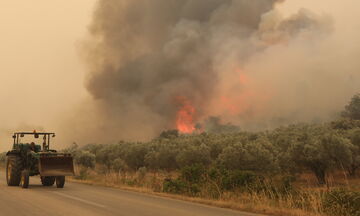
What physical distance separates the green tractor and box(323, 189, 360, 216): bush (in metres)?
11.5

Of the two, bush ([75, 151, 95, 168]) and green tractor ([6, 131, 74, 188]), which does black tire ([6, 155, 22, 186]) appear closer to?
green tractor ([6, 131, 74, 188])

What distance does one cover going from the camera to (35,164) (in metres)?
18.0

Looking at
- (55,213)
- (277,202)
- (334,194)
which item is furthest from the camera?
(277,202)

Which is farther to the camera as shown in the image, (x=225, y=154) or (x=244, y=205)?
(x=225, y=154)

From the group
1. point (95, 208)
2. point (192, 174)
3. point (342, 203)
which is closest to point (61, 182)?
point (192, 174)

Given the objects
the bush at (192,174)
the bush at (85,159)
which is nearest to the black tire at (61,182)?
the bush at (192,174)

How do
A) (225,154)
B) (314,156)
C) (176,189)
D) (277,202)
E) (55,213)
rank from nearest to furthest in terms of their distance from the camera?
1. (55,213)
2. (277,202)
3. (176,189)
4. (314,156)
5. (225,154)

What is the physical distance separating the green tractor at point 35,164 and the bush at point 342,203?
1147 centimetres

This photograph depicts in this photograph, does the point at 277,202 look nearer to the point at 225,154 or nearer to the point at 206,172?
the point at 206,172

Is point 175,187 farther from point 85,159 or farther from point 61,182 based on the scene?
point 85,159

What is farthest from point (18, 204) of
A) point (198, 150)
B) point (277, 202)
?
point (198, 150)

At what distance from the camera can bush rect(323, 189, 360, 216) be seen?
987 centimetres

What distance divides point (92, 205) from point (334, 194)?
23.5ft

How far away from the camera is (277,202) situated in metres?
12.6
